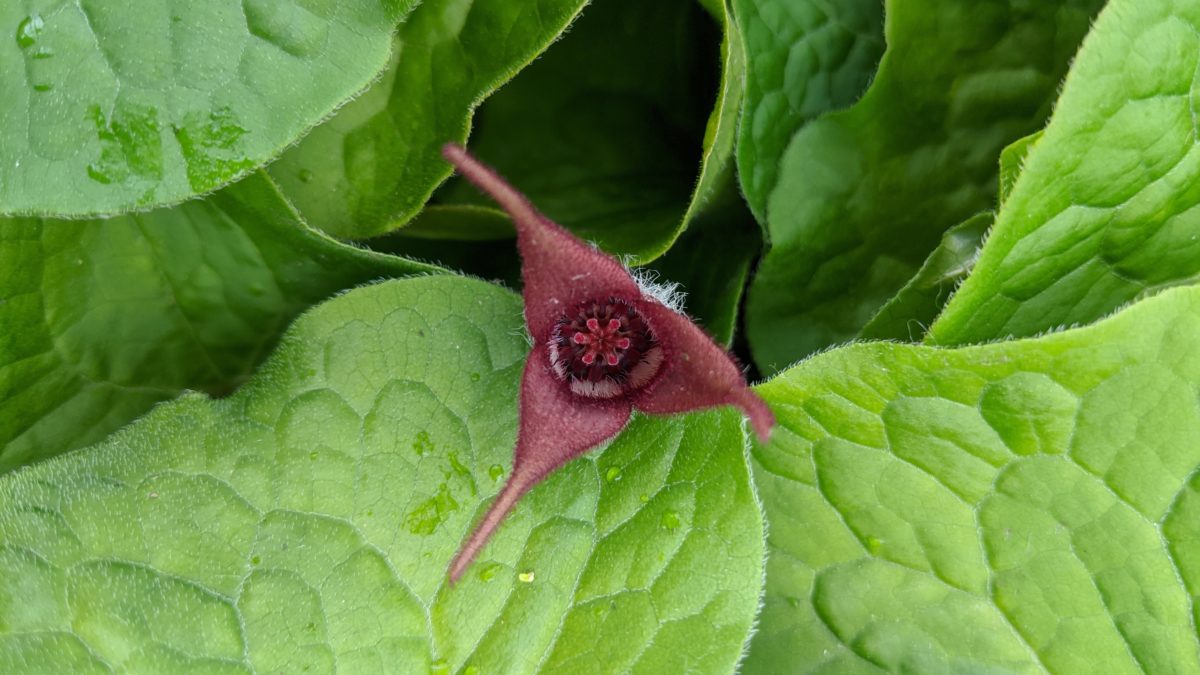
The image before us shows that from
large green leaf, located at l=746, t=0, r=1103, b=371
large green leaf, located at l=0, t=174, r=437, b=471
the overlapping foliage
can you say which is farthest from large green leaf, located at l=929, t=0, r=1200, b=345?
large green leaf, located at l=0, t=174, r=437, b=471

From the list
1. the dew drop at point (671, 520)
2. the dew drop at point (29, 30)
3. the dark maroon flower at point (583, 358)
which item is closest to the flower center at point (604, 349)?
the dark maroon flower at point (583, 358)

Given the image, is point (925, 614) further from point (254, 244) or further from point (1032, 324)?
point (254, 244)

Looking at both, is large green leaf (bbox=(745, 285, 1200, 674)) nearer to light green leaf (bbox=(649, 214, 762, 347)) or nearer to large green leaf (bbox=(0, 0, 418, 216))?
light green leaf (bbox=(649, 214, 762, 347))

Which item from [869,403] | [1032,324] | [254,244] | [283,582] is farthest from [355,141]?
[1032,324]

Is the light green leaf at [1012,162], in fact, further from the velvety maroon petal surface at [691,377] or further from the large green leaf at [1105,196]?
the velvety maroon petal surface at [691,377]

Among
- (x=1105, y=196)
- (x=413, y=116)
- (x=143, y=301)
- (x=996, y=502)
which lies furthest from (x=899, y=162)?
(x=143, y=301)

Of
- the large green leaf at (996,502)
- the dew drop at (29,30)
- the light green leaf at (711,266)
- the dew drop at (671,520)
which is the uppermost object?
the dew drop at (29,30)

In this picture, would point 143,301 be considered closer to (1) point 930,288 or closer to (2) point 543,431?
(2) point 543,431
